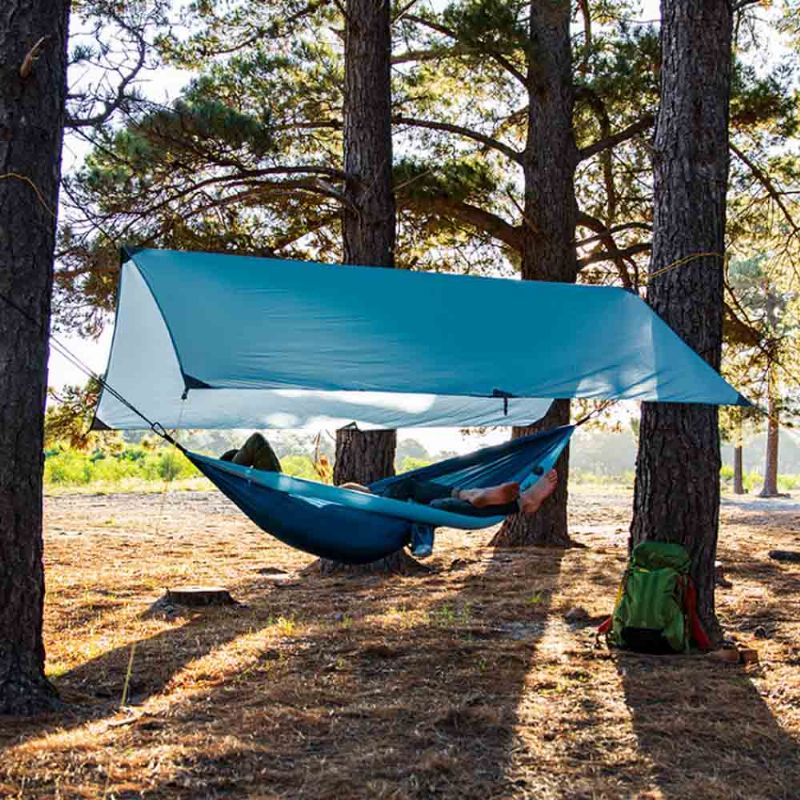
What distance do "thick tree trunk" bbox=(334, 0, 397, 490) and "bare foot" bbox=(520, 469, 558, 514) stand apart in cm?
178

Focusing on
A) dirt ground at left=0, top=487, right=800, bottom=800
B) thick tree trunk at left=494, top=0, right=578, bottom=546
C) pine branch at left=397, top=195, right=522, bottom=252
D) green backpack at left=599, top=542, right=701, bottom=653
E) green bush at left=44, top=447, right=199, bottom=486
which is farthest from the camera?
green bush at left=44, top=447, right=199, bottom=486

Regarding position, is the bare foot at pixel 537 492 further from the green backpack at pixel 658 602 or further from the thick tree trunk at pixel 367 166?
the thick tree trunk at pixel 367 166

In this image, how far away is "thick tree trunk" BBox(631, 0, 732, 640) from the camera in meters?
3.54

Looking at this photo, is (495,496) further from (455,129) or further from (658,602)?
(455,129)

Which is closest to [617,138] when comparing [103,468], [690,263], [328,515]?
[690,263]

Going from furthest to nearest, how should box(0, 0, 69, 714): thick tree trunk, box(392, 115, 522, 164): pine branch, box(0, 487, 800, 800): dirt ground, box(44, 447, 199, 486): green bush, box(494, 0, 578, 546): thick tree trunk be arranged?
box(44, 447, 199, 486): green bush
box(494, 0, 578, 546): thick tree trunk
box(392, 115, 522, 164): pine branch
box(0, 0, 69, 714): thick tree trunk
box(0, 487, 800, 800): dirt ground

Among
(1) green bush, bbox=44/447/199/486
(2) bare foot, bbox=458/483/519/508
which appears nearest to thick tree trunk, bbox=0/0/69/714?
(2) bare foot, bbox=458/483/519/508

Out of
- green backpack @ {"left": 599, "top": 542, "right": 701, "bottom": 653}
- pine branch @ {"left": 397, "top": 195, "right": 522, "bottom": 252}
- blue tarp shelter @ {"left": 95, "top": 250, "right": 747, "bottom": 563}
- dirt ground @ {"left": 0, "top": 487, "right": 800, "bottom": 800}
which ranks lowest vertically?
dirt ground @ {"left": 0, "top": 487, "right": 800, "bottom": 800}

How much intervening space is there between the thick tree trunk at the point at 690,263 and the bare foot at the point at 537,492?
1.08 ft

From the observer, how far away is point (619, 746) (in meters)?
2.52

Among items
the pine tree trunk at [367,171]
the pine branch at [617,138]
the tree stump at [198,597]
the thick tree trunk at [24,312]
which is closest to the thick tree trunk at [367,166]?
the pine tree trunk at [367,171]

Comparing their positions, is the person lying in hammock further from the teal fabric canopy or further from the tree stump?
the tree stump

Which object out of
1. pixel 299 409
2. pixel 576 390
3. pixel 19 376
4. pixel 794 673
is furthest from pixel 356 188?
pixel 794 673

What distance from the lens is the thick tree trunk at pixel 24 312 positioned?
2.70m
